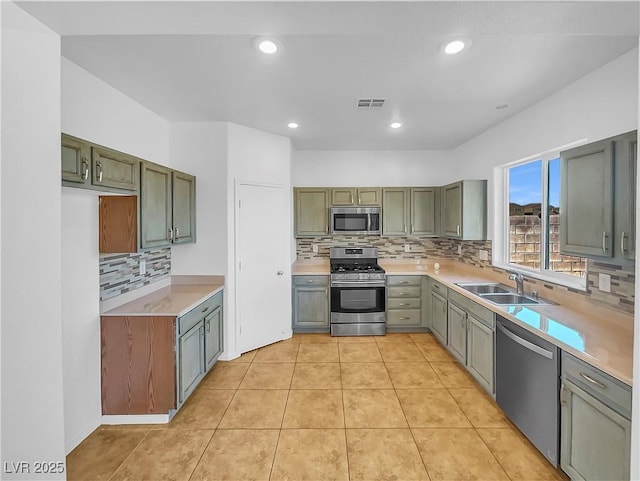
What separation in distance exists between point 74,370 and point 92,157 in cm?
148

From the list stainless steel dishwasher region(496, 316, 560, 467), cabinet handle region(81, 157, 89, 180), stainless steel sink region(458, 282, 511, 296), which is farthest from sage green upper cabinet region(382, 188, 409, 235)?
cabinet handle region(81, 157, 89, 180)

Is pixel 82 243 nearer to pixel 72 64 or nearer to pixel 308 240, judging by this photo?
pixel 72 64

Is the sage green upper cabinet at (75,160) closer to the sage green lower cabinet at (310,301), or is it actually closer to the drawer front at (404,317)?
the sage green lower cabinet at (310,301)

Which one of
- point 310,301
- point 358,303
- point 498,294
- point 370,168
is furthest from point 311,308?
point 370,168

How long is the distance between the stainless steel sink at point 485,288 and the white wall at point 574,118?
0.73 metres

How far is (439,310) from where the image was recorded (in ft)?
12.0

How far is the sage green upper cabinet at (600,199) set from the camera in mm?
1536

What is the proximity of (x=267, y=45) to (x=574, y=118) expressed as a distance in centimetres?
244

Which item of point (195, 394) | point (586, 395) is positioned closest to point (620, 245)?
point (586, 395)

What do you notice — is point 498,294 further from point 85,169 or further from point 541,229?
point 85,169

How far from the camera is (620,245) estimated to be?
1.57 metres

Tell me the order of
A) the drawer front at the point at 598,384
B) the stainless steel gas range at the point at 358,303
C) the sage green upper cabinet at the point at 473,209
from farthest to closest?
the stainless steel gas range at the point at 358,303 → the sage green upper cabinet at the point at 473,209 → the drawer front at the point at 598,384

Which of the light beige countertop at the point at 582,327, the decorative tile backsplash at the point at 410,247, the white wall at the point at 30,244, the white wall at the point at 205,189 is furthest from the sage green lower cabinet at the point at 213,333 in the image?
the light beige countertop at the point at 582,327

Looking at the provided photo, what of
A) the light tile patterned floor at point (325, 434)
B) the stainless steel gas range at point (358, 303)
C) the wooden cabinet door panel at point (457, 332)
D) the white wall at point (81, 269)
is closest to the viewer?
the light tile patterned floor at point (325, 434)
